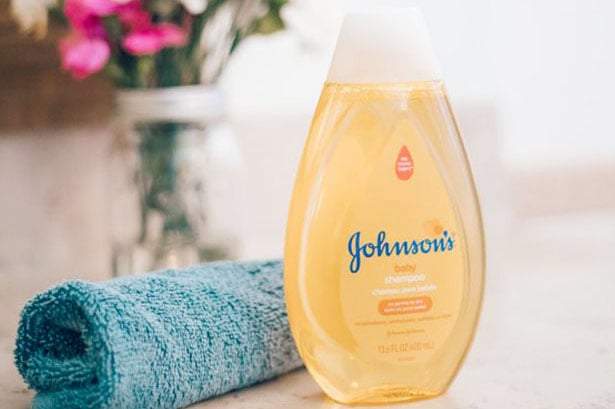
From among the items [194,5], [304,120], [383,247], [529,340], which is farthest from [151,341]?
[304,120]

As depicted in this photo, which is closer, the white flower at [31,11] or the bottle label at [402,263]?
the bottle label at [402,263]

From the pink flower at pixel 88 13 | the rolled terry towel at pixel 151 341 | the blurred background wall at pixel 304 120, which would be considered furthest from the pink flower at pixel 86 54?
the rolled terry towel at pixel 151 341

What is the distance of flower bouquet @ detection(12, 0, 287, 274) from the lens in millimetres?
1011

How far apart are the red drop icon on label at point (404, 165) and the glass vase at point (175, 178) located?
1.26 feet

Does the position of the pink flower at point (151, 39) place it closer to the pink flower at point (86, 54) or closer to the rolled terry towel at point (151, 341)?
the pink flower at point (86, 54)

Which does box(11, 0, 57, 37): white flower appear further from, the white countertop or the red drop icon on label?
the red drop icon on label

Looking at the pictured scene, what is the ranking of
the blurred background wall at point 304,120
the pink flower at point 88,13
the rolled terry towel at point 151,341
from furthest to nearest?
the blurred background wall at point 304,120 < the pink flower at point 88,13 < the rolled terry towel at point 151,341

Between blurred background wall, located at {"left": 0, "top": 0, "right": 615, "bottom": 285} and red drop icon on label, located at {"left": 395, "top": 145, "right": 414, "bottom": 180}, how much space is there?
390mm

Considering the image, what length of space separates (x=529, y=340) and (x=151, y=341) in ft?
1.03

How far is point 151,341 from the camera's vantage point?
2.09 ft

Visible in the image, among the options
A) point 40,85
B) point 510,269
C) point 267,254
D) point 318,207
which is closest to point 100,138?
point 40,85

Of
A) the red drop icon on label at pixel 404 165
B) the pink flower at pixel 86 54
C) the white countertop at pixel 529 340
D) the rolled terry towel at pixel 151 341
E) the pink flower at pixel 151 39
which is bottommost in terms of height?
the white countertop at pixel 529 340

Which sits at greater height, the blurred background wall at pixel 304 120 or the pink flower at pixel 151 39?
the pink flower at pixel 151 39

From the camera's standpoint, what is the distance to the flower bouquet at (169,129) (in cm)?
101
